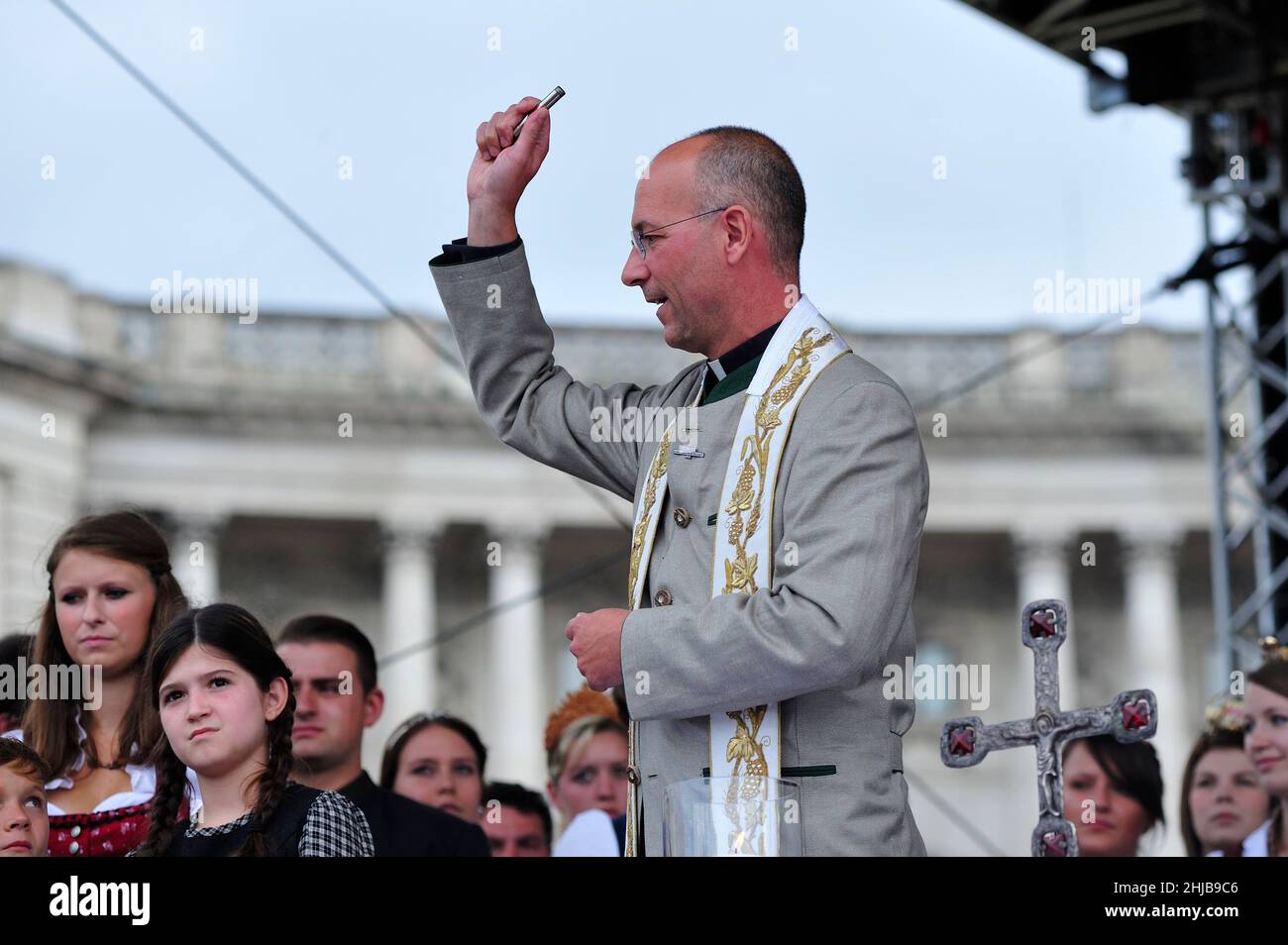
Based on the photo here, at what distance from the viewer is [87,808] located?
3.37 m

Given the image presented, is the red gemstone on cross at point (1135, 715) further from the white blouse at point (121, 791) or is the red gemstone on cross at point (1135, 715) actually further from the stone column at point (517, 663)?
the stone column at point (517, 663)

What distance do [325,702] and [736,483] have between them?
2077 millimetres

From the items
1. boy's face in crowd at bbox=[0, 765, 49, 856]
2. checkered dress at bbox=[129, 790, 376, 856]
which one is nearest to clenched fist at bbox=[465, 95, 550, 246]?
checkered dress at bbox=[129, 790, 376, 856]

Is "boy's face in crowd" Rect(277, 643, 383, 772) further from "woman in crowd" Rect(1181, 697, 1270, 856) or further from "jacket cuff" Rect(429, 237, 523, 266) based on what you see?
"woman in crowd" Rect(1181, 697, 1270, 856)

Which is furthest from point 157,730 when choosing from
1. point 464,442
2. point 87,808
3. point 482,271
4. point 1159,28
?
point 464,442

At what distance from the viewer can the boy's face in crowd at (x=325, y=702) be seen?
4.52 meters

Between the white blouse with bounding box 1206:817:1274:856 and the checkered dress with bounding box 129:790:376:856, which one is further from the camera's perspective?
the white blouse with bounding box 1206:817:1274:856

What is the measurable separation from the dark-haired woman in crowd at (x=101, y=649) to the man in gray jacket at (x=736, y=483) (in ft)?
2.94

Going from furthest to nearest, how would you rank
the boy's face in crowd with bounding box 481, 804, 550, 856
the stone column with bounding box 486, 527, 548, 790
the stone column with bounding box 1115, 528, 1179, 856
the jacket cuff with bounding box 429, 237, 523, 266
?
the stone column with bounding box 1115, 528, 1179, 856 → the stone column with bounding box 486, 527, 548, 790 → the boy's face in crowd with bounding box 481, 804, 550, 856 → the jacket cuff with bounding box 429, 237, 523, 266

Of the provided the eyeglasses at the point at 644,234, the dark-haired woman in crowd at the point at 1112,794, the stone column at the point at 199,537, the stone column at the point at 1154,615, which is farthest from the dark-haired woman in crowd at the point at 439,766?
the stone column at the point at 1154,615

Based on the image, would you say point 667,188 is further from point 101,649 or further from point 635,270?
point 101,649

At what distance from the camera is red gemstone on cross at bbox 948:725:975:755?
307 cm

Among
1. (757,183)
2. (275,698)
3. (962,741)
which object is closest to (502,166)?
(757,183)
